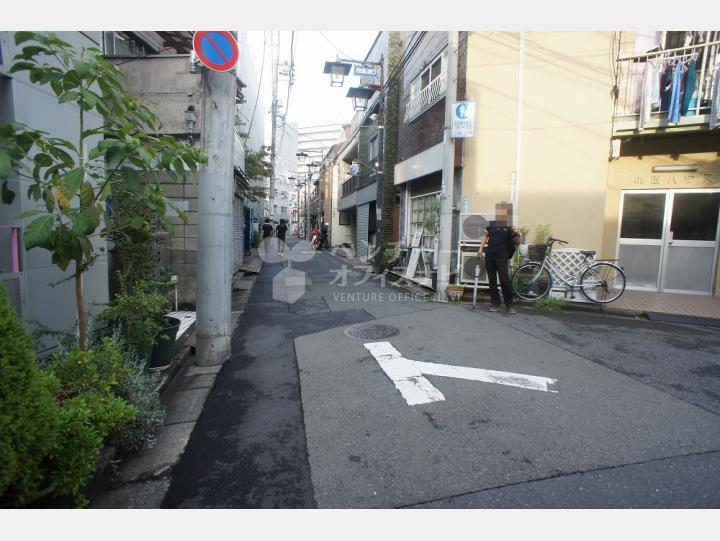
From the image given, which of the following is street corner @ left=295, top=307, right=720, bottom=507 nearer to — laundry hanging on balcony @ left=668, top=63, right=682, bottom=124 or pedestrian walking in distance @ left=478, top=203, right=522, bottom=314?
pedestrian walking in distance @ left=478, top=203, right=522, bottom=314

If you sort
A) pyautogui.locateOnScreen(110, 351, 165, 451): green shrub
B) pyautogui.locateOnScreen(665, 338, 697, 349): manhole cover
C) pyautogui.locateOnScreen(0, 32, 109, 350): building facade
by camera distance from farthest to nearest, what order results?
1. pyautogui.locateOnScreen(665, 338, 697, 349): manhole cover
2. pyautogui.locateOnScreen(0, 32, 109, 350): building facade
3. pyautogui.locateOnScreen(110, 351, 165, 451): green shrub

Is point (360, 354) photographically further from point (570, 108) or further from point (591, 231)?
point (570, 108)

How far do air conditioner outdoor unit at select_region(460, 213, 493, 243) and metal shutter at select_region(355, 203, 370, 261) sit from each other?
9.36 meters

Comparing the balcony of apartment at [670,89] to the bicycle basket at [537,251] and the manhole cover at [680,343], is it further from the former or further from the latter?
the manhole cover at [680,343]

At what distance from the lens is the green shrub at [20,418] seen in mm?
1797

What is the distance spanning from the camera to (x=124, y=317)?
147 inches

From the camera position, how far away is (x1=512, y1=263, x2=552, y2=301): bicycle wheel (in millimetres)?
7699

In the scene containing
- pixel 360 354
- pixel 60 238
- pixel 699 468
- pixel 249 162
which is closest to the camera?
pixel 60 238

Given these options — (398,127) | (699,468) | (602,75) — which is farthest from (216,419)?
(398,127)

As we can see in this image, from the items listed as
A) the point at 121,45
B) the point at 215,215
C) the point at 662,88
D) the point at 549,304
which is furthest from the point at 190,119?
the point at 662,88

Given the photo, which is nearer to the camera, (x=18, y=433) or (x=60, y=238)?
(x=18, y=433)

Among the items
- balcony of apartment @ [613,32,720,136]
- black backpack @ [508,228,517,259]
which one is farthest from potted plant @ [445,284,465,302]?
balcony of apartment @ [613,32,720,136]

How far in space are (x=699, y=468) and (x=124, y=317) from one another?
15.7ft

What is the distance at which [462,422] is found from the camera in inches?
128
